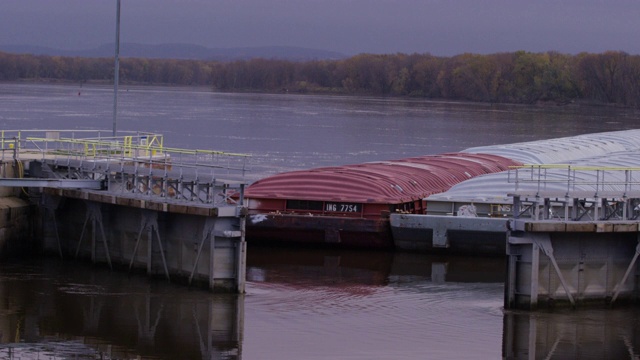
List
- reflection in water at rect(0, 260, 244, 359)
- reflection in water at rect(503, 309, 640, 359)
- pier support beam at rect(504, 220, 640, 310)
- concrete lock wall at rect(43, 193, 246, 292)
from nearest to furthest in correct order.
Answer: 1. reflection in water at rect(0, 260, 244, 359)
2. reflection in water at rect(503, 309, 640, 359)
3. pier support beam at rect(504, 220, 640, 310)
4. concrete lock wall at rect(43, 193, 246, 292)

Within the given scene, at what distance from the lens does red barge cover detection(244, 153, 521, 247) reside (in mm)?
39938

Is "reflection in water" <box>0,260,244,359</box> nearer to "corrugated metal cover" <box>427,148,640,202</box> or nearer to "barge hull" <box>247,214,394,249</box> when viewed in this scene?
"barge hull" <box>247,214,394,249</box>

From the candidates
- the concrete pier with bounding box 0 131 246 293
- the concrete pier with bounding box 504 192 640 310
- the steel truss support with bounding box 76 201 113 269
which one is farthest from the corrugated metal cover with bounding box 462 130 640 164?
the steel truss support with bounding box 76 201 113 269

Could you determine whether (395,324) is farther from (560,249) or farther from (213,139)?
(213,139)

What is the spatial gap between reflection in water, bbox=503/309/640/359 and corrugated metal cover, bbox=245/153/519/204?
12495 mm

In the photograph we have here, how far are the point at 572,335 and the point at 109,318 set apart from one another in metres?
10.6

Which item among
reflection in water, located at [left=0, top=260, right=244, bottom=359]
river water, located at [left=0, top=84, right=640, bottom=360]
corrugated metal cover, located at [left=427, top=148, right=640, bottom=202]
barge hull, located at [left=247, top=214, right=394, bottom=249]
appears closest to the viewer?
reflection in water, located at [left=0, top=260, right=244, bottom=359]

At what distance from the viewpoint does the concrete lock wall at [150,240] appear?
2988cm

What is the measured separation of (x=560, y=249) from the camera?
95.6ft

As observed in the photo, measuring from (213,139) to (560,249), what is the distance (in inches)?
2598

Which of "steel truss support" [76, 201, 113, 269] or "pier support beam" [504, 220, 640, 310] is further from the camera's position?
"steel truss support" [76, 201, 113, 269]

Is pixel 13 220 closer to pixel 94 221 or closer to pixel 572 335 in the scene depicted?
pixel 94 221

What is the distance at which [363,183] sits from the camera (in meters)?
42.3

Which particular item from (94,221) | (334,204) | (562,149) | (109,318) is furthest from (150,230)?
(562,149)
